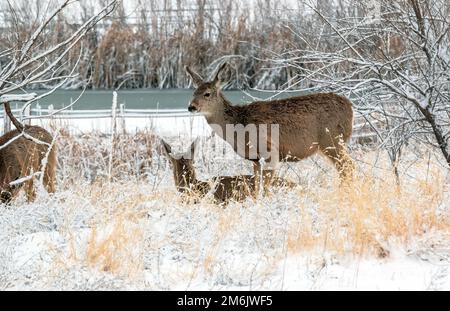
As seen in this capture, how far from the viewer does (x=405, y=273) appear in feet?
16.0

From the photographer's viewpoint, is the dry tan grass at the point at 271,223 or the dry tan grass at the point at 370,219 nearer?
the dry tan grass at the point at 271,223

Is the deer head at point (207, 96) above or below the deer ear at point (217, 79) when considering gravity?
below

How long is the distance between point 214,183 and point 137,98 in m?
18.8

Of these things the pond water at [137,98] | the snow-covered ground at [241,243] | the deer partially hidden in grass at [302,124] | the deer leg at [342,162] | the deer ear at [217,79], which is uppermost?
the deer ear at [217,79]

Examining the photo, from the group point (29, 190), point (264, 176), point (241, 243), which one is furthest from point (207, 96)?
point (241, 243)

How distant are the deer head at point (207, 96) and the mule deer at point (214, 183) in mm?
634

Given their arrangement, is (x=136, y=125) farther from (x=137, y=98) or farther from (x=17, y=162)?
(x=137, y=98)

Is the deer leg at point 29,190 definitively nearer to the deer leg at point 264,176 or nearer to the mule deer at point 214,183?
the mule deer at point 214,183

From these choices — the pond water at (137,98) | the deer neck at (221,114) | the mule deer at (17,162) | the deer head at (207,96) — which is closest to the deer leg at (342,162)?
the deer neck at (221,114)

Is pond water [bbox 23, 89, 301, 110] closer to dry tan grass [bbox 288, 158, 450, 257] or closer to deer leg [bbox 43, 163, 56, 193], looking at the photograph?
deer leg [bbox 43, 163, 56, 193]

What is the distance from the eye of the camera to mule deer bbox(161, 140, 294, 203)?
7.29 m

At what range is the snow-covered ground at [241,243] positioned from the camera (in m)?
4.71

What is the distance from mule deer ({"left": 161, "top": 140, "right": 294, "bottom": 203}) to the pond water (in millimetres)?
15570

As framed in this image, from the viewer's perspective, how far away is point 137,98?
84.2 feet
